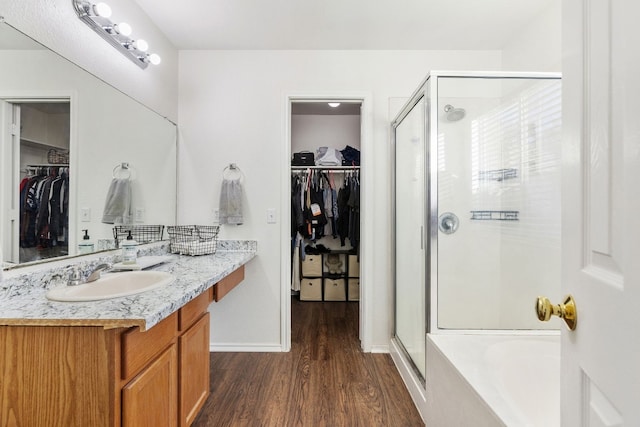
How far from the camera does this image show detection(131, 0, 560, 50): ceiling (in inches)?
67.9

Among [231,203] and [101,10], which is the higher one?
[101,10]

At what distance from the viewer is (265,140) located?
2.20 m

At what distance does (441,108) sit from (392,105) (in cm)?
67

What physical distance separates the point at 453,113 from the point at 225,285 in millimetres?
1743

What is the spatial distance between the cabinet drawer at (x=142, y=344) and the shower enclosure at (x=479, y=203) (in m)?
1.27

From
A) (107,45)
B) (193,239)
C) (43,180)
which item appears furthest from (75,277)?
(107,45)

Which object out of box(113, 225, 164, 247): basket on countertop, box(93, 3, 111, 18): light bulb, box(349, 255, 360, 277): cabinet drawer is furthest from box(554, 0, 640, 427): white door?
box(349, 255, 360, 277): cabinet drawer

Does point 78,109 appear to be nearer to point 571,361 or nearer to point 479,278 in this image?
point 571,361

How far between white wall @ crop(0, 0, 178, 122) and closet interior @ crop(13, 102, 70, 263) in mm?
285

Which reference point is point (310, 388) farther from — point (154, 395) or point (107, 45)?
point (107, 45)

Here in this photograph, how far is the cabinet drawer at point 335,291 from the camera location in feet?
11.0

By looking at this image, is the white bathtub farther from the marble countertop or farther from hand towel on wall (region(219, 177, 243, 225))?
hand towel on wall (region(219, 177, 243, 225))

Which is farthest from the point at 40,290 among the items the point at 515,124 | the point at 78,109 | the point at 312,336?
the point at 515,124

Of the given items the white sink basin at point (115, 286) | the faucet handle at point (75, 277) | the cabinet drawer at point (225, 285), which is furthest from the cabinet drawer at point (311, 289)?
the faucet handle at point (75, 277)
